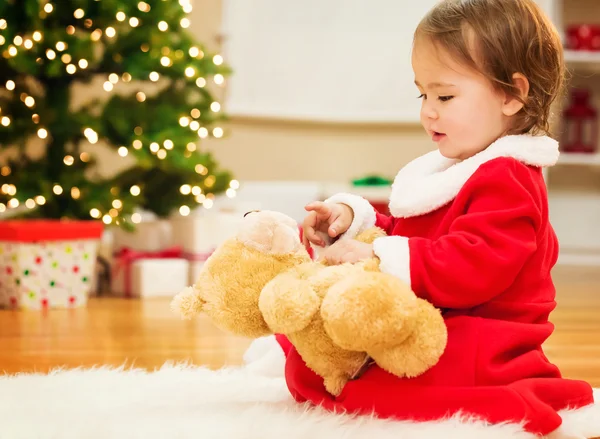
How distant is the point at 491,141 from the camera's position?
1101 millimetres

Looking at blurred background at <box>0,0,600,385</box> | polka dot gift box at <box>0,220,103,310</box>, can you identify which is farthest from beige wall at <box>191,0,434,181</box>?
polka dot gift box at <box>0,220,103,310</box>

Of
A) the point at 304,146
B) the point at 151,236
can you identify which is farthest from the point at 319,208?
the point at 304,146

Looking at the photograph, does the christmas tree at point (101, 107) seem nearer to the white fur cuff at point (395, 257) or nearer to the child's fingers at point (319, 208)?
the child's fingers at point (319, 208)

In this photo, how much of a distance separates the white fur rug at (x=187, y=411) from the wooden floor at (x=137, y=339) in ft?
0.51

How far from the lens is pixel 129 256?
2.58 m

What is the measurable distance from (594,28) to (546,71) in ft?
8.65

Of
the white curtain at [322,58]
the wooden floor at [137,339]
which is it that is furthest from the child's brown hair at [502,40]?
the white curtain at [322,58]

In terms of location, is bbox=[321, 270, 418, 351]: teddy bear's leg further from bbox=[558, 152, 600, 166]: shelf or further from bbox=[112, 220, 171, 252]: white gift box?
bbox=[558, 152, 600, 166]: shelf

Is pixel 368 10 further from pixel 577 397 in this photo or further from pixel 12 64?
pixel 577 397

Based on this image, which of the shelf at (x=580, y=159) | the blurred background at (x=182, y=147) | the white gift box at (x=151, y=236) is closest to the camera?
the blurred background at (x=182, y=147)

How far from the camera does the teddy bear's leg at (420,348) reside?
3.16ft

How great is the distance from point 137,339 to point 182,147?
93 centimetres

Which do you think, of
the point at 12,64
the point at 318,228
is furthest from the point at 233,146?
the point at 318,228

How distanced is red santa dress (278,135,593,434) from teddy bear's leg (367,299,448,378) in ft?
0.13
